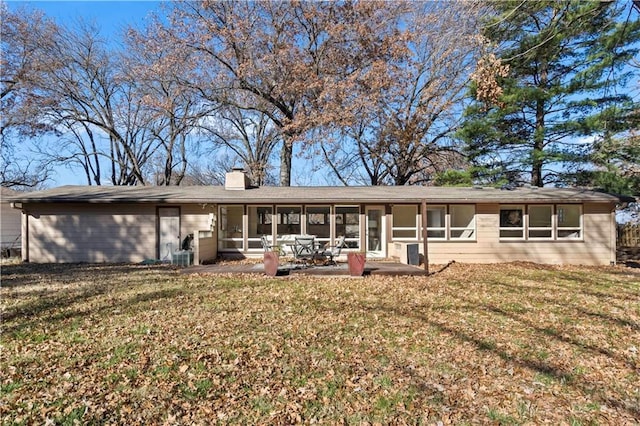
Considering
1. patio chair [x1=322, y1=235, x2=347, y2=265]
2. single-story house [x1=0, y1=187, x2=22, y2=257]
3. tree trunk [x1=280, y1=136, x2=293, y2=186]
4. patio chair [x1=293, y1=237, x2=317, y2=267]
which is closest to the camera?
patio chair [x1=293, y1=237, x2=317, y2=267]

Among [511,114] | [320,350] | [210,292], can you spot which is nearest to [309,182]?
[511,114]

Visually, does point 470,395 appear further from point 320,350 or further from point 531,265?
point 531,265

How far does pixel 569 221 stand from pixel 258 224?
11.1 meters

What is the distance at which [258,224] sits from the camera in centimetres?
1370

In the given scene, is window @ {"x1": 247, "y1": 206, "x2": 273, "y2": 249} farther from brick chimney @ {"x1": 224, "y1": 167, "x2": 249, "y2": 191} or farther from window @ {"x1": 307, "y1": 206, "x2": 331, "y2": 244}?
brick chimney @ {"x1": 224, "y1": 167, "x2": 249, "y2": 191}

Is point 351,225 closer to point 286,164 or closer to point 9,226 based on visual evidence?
point 286,164

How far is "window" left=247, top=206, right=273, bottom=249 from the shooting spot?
13477 mm

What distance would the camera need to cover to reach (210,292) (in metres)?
7.73

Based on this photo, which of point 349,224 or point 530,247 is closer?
point 530,247

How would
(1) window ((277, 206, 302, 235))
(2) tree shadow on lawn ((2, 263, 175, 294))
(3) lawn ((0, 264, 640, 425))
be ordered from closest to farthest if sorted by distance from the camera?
(3) lawn ((0, 264, 640, 425))
(2) tree shadow on lawn ((2, 263, 175, 294))
(1) window ((277, 206, 302, 235))

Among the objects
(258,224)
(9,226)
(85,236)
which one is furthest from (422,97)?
(9,226)

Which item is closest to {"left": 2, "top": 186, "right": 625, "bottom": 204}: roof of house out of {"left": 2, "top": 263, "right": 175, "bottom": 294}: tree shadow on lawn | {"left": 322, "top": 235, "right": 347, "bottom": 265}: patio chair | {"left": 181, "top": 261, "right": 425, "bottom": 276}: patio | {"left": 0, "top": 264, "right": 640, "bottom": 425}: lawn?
{"left": 322, "top": 235, "right": 347, "bottom": 265}: patio chair

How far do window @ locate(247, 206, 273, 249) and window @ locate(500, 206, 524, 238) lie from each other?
8.21m

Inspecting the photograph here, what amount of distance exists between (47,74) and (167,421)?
912 inches
